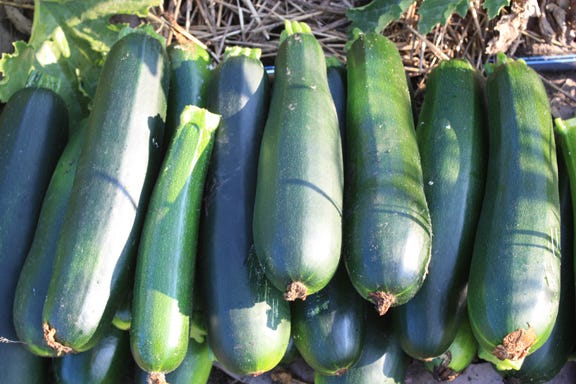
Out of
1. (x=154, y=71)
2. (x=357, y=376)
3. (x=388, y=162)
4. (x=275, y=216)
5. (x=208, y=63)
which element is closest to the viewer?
(x=275, y=216)

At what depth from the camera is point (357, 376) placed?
2.67 meters

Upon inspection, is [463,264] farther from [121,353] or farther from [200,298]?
[121,353]

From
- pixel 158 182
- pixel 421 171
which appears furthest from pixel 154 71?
pixel 421 171

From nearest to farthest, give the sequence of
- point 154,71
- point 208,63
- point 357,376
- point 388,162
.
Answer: point 388,162 → point 357,376 → point 154,71 → point 208,63

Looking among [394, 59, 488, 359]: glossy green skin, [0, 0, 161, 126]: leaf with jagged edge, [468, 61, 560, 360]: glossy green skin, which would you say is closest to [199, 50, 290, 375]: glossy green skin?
[394, 59, 488, 359]: glossy green skin

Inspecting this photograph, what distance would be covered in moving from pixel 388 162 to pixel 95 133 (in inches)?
47.3

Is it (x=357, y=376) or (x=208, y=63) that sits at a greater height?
(x=208, y=63)

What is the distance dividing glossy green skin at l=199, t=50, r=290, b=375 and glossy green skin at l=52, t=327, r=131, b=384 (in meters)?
0.58

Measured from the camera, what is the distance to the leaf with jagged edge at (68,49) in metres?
3.27

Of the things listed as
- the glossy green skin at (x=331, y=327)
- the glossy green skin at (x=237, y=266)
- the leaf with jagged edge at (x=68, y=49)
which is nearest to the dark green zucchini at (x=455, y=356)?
the glossy green skin at (x=331, y=327)

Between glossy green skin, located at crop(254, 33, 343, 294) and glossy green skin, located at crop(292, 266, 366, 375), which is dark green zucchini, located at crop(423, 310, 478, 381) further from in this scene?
glossy green skin, located at crop(254, 33, 343, 294)

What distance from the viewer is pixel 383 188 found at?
2.43 meters

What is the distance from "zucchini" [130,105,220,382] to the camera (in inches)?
93.0

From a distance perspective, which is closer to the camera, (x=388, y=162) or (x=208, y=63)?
(x=388, y=162)
